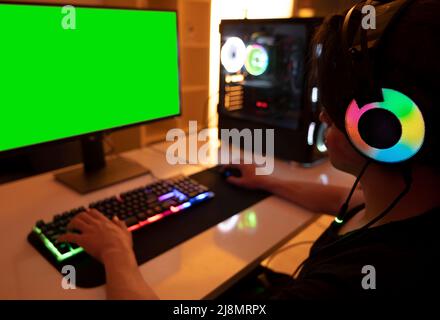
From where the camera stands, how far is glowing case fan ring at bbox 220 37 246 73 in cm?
120

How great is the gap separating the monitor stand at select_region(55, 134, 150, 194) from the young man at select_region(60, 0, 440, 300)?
407mm

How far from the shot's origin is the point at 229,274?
63cm

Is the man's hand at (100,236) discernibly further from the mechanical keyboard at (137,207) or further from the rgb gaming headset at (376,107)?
the rgb gaming headset at (376,107)

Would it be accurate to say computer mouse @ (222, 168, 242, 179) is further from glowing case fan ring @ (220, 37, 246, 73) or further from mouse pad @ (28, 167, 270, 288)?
glowing case fan ring @ (220, 37, 246, 73)

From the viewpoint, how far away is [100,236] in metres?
0.64

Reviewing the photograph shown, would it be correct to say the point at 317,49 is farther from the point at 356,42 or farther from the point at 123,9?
the point at 123,9

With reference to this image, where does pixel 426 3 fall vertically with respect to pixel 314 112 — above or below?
above

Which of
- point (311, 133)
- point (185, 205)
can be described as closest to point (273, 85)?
point (311, 133)

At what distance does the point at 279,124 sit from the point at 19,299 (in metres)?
0.88

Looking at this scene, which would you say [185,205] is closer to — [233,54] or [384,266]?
[384,266]

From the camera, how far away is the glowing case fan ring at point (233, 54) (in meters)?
1.20

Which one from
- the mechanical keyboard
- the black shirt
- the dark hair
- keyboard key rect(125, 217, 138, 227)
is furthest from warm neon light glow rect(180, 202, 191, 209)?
the dark hair

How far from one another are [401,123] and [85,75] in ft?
2.50

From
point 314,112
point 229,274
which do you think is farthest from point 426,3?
point 314,112
